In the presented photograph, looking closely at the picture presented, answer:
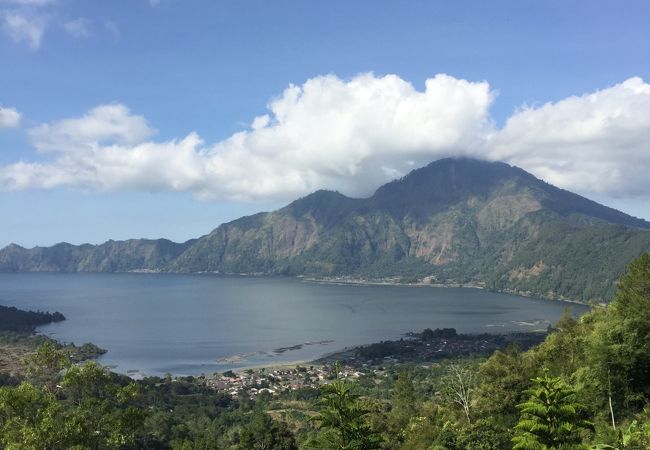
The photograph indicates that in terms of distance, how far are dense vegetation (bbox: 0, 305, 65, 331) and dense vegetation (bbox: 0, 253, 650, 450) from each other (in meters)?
121

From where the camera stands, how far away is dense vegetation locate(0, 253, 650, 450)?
16.4 m

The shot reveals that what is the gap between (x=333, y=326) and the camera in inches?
6476

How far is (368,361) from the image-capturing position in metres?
113

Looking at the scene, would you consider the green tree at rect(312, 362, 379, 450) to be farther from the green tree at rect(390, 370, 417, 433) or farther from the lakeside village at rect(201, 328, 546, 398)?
the lakeside village at rect(201, 328, 546, 398)

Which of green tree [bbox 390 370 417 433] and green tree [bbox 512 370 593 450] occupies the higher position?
green tree [bbox 512 370 593 450]

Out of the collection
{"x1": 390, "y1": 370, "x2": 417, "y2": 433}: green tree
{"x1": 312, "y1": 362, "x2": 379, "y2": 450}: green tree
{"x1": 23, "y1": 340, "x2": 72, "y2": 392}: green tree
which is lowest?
{"x1": 390, "y1": 370, "x2": 417, "y2": 433}: green tree

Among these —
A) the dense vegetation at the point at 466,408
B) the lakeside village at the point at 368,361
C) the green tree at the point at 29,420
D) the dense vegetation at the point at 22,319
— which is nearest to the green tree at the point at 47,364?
the dense vegetation at the point at 466,408

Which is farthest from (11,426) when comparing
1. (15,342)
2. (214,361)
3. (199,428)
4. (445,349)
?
(15,342)

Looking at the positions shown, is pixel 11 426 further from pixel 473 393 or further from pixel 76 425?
pixel 473 393

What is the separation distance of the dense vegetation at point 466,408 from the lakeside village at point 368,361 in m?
26.3

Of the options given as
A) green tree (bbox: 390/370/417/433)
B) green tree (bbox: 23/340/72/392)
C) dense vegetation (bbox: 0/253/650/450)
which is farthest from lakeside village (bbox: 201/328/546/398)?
green tree (bbox: 23/340/72/392)

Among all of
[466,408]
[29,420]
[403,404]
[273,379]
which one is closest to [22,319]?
[273,379]

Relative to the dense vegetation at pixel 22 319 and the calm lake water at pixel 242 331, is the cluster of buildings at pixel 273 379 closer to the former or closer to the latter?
the calm lake water at pixel 242 331

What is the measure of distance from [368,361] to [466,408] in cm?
7842
